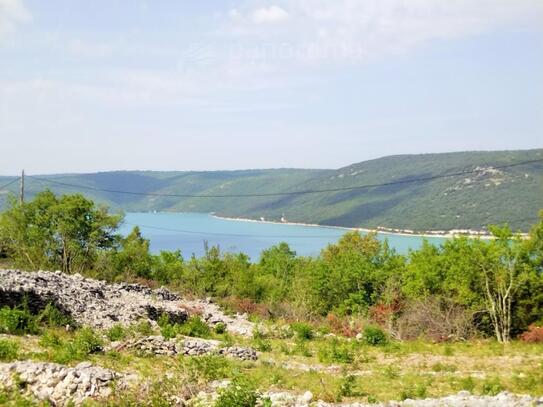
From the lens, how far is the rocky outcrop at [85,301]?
2055 centimetres

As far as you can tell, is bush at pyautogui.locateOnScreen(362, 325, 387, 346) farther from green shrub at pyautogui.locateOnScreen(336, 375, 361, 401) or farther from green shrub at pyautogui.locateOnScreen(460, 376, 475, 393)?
green shrub at pyautogui.locateOnScreen(336, 375, 361, 401)

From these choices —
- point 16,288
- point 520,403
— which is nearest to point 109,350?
point 16,288

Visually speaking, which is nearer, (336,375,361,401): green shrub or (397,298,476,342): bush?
(336,375,361,401): green shrub

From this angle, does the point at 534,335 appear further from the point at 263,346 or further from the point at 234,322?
the point at 234,322

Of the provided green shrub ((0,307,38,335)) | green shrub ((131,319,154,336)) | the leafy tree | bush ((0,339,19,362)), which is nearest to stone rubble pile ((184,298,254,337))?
green shrub ((131,319,154,336))

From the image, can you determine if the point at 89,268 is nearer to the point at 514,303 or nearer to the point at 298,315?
the point at 298,315

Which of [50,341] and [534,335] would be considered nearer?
[50,341]

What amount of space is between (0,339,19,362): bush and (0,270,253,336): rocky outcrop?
6.06 meters

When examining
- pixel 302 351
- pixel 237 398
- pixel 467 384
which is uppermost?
pixel 237 398

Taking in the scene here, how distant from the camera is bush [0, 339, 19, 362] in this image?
1379 cm

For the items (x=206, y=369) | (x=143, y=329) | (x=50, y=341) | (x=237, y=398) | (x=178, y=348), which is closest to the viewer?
(x=237, y=398)

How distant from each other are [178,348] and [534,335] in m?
18.7

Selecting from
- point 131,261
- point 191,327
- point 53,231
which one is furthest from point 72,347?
point 131,261

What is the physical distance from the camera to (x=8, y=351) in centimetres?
1399
